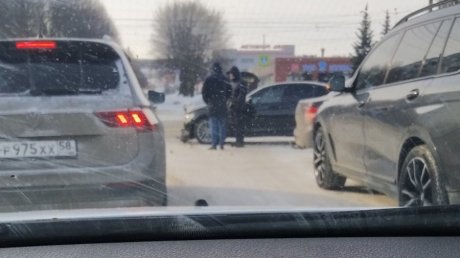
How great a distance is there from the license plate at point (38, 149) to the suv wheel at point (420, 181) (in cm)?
224

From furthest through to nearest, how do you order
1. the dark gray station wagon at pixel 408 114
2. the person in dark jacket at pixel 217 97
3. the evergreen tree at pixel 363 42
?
the person in dark jacket at pixel 217 97 → the evergreen tree at pixel 363 42 → the dark gray station wagon at pixel 408 114

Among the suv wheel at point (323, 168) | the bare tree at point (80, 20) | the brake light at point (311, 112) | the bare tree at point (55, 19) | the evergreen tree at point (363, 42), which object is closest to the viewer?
the bare tree at point (55, 19)

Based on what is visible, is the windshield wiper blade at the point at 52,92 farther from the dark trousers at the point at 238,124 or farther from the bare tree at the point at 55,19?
the dark trousers at the point at 238,124

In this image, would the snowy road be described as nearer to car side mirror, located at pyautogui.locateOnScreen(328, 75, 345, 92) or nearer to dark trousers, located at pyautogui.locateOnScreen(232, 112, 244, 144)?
dark trousers, located at pyautogui.locateOnScreen(232, 112, 244, 144)

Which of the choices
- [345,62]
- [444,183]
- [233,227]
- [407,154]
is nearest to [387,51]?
[345,62]

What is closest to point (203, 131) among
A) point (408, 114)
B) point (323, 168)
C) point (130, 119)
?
point (323, 168)

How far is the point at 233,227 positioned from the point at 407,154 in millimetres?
2151

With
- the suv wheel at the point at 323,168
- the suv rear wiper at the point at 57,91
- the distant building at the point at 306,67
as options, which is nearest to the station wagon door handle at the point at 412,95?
the distant building at the point at 306,67

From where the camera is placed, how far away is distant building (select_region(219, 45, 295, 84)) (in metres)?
4.69

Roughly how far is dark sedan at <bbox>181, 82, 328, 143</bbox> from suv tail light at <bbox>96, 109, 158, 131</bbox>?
31.2 inches

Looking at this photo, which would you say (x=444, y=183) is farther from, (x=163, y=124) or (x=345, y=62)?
(x=163, y=124)

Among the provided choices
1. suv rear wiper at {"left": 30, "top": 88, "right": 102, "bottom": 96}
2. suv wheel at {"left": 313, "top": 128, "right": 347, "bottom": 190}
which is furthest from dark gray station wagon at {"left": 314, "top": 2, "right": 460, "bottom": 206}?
suv rear wiper at {"left": 30, "top": 88, "right": 102, "bottom": 96}

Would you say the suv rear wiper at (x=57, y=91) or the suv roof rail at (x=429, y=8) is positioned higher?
the suv roof rail at (x=429, y=8)

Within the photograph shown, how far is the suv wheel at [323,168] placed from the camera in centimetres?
625
